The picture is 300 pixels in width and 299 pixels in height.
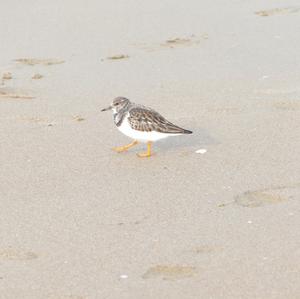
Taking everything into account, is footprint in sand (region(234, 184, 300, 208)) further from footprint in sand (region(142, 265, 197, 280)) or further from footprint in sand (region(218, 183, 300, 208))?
footprint in sand (region(142, 265, 197, 280))

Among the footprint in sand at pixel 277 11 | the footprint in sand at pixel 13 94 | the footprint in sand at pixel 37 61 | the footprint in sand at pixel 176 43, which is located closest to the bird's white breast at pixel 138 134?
the footprint in sand at pixel 13 94

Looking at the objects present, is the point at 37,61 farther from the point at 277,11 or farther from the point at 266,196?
the point at 266,196

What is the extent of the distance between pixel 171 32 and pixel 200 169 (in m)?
3.96

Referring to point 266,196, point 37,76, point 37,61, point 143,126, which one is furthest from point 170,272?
point 37,61

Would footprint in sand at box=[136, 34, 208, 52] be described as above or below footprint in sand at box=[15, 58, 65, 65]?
above

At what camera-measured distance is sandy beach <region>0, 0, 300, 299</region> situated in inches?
203

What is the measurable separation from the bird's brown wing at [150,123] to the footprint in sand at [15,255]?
6.63 ft

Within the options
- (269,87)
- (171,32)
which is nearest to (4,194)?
(269,87)

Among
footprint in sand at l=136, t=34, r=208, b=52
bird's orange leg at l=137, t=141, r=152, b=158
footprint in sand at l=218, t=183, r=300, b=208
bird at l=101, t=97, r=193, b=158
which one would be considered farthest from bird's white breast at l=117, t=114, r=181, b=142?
footprint in sand at l=136, t=34, r=208, b=52

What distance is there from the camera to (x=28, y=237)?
5.66m

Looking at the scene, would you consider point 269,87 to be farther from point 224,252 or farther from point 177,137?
point 224,252

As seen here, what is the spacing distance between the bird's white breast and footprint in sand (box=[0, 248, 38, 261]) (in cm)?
201

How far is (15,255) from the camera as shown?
543 cm

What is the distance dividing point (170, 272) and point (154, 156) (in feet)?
7.57
